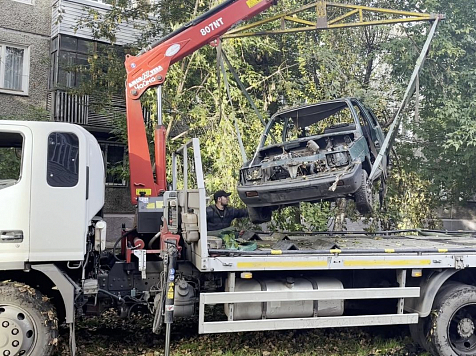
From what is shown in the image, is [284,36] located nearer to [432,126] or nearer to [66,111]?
[432,126]

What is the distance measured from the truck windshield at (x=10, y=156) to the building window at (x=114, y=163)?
412cm

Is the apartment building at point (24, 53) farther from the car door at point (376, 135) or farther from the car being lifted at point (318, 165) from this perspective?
the car door at point (376, 135)

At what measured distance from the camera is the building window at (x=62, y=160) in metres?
4.90

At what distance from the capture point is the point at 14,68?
15.8 m

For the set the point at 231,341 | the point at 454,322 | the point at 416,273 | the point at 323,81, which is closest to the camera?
the point at 416,273

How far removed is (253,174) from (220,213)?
32.8 inches

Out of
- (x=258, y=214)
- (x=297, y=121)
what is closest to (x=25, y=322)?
(x=258, y=214)

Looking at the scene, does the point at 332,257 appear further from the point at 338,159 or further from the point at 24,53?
the point at 24,53

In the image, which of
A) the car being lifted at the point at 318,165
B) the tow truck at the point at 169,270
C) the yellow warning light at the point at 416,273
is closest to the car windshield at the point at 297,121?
the car being lifted at the point at 318,165

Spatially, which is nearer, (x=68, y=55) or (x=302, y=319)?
(x=302, y=319)

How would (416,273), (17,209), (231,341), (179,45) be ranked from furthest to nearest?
(179,45), (231,341), (416,273), (17,209)

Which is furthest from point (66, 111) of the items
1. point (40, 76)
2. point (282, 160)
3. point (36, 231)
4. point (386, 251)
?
point (386, 251)

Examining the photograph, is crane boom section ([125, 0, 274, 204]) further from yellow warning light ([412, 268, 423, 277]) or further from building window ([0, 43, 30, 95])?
building window ([0, 43, 30, 95])

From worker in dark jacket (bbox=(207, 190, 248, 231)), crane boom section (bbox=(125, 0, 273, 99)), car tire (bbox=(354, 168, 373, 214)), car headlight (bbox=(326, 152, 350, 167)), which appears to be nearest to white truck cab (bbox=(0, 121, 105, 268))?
crane boom section (bbox=(125, 0, 273, 99))
